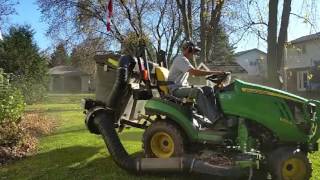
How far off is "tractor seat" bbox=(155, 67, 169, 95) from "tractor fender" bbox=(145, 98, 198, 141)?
17.3 inches

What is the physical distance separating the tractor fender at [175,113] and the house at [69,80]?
266 ft

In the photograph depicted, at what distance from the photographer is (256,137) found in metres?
8.52

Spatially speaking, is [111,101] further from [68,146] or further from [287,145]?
[287,145]

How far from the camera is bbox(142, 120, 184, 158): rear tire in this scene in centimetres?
898

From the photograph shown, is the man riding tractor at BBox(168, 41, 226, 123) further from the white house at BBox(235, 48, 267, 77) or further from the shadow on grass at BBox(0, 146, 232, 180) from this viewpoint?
the white house at BBox(235, 48, 267, 77)

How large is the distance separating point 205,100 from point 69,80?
85660 millimetres

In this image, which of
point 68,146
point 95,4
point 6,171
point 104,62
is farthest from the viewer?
point 95,4

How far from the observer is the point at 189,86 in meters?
9.59

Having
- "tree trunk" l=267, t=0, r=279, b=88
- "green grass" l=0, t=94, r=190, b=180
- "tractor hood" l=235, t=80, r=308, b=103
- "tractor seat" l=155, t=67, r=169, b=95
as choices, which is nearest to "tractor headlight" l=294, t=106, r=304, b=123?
"tractor hood" l=235, t=80, r=308, b=103

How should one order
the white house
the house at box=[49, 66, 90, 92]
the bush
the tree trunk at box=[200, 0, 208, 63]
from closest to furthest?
Result: the bush → the tree trunk at box=[200, 0, 208, 63] → the white house → the house at box=[49, 66, 90, 92]

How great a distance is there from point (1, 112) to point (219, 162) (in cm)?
738

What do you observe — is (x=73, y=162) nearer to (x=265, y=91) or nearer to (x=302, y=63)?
(x=265, y=91)

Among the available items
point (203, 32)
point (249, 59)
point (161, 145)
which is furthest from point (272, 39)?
point (249, 59)

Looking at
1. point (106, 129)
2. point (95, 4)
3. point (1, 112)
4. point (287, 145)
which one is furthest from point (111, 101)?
point (95, 4)
